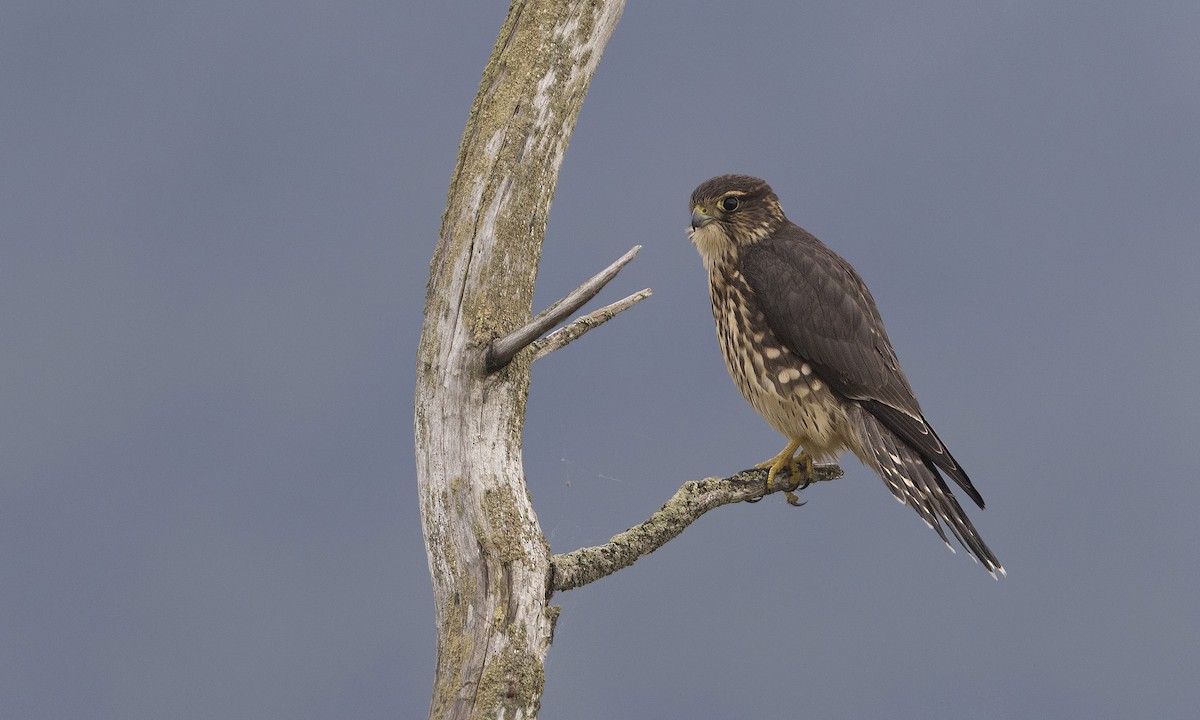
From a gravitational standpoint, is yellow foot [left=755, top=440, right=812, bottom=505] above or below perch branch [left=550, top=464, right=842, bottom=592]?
above

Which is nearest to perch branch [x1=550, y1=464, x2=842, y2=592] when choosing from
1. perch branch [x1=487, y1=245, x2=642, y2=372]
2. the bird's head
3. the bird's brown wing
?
the bird's brown wing

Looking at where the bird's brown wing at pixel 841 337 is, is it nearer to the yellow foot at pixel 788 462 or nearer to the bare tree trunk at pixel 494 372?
the yellow foot at pixel 788 462

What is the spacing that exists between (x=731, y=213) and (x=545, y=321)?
1372mm

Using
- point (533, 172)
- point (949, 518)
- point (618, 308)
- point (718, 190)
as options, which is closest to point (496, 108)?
point (533, 172)

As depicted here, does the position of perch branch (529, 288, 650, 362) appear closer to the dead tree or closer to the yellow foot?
the dead tree

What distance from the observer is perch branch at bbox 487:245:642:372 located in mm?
3123

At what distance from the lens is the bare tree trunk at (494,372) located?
3.12m

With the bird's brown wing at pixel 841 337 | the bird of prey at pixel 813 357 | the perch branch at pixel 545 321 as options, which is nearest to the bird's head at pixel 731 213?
the bird of prey at pixel 813 357

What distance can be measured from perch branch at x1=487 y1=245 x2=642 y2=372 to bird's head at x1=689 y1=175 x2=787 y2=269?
3.49 feet

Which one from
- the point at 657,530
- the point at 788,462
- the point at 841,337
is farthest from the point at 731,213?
the point at 657,530

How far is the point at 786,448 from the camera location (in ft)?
13.7

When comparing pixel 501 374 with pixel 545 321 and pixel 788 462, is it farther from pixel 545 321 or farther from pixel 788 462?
pixel 788 462

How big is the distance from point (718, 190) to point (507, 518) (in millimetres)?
1653

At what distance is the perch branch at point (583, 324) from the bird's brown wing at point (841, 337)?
75 centimetres
